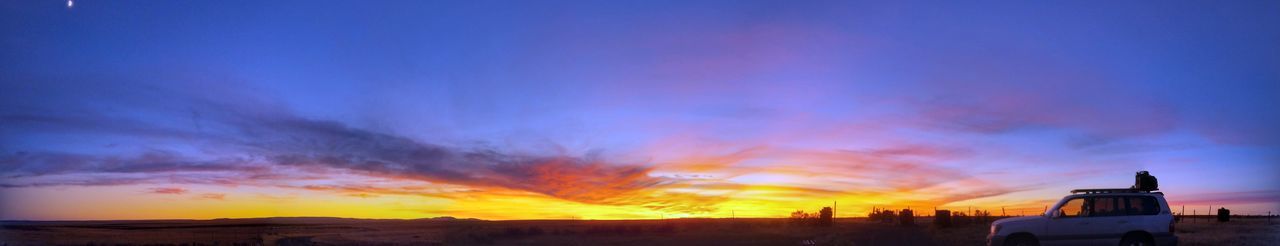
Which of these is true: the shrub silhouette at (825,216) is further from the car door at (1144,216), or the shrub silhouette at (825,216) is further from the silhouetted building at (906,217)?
the car door at (1144,216)

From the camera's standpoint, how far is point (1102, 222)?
19.4 metres

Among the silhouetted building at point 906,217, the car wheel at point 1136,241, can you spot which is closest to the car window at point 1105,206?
the car wheel at point 1136,241

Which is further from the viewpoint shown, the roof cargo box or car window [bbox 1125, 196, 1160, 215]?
the roof cargo box

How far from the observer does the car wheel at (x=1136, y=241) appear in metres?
19.2

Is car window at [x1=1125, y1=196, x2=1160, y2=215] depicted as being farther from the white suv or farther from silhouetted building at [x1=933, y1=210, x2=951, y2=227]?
silhouetted building at [x1=933, y1=210, x2=951, y2=227]

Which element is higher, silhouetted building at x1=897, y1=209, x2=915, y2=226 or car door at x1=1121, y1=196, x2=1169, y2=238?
car door at x1=1121, y1=196, x2=1169, y2=238

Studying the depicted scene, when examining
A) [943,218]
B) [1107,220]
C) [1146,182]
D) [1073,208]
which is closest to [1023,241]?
[1073,208]

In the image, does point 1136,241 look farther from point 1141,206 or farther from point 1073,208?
point 1073,208

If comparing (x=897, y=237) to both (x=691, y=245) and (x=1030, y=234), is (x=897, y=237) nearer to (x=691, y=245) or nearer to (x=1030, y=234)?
(x=691, y=245)

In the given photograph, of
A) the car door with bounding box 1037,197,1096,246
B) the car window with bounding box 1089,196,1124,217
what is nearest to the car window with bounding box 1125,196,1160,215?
the car window with bounding box 1089,196,1124,217

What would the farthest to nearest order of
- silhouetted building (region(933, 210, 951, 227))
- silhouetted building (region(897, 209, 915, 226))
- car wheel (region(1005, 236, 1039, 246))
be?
1. silhouetted building (region(897, 209, 915, 226))
2. silhouetted building (region(933, 210, 951, 227))
3. car wheel (region(1005, 236, 1039, 246))

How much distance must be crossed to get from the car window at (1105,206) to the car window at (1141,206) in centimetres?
24

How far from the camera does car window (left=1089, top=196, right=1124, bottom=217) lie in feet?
64.0

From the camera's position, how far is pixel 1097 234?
766 inches
